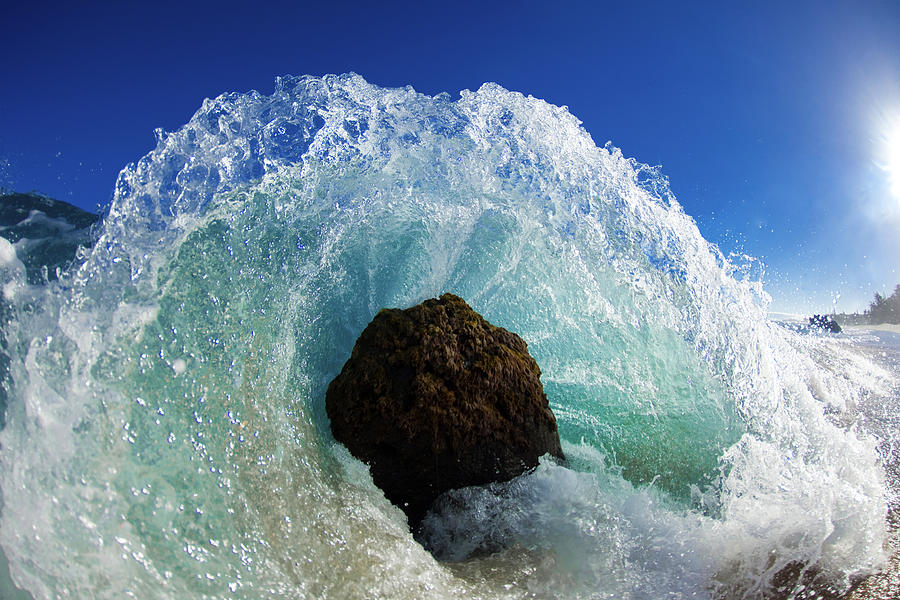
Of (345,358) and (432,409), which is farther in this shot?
(345,358)

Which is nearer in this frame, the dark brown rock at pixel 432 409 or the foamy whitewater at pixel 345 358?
the foamy whitewater at pixel 345 358

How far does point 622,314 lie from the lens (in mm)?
4570

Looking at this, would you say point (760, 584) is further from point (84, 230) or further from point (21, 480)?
point (84, 230)

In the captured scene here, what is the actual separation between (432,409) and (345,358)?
1.02 m

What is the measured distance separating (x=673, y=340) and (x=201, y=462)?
3.87m

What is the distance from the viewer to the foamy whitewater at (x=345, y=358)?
227cm

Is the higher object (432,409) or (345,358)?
(345,358)

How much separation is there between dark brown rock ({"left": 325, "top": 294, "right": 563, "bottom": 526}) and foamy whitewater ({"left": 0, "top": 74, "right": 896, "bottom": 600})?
0.16 meters

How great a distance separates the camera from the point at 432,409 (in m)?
3.04

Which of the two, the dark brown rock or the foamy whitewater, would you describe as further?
the dark brown rock

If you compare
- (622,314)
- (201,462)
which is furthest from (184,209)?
(622,314)

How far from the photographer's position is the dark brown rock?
3039mm

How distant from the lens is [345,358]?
12.4ft

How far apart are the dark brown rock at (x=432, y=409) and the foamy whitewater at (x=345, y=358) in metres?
0.16
